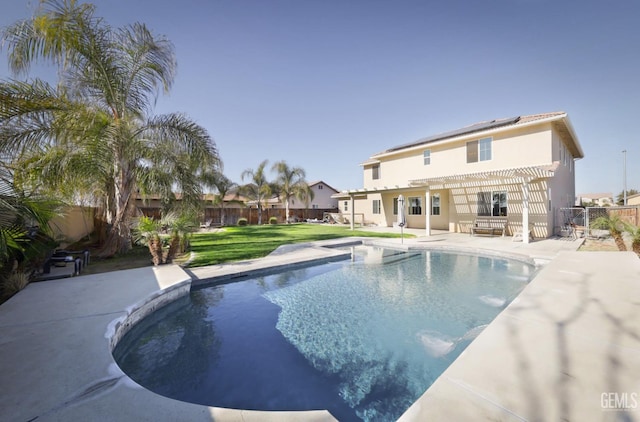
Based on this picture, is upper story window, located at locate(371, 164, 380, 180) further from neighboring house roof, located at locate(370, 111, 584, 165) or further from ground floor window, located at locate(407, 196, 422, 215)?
ground floor window, located at locate(407, 196, 422, 215)

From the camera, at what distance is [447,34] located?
1121 centimetres

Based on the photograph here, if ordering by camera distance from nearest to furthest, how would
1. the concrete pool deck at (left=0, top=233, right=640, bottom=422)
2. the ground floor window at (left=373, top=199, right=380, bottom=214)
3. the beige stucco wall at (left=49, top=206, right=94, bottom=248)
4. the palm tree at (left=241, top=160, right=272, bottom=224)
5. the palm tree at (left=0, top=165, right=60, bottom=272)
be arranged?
the concrete pool deck at (left=0, top=233, right=640, bottom=422) → the palm tree at (left=0, top=165, right=60, bottom=272) → the beige stucco wall at (left=49, top=206, right=94, bottom=248) → the ground floor window at (left=373, top=199, right=380, bottom=214) → the palm tree at (left=241, top=160, right=272, bottom=224)

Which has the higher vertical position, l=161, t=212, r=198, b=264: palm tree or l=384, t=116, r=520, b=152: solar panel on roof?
l=384, t=116, r=520, b=152: solar panel on roof

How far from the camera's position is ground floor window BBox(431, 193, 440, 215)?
18.7m

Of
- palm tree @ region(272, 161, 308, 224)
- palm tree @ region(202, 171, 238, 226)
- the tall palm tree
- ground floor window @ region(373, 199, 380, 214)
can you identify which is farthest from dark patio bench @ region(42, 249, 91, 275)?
palm tree @ region(272, 161, 308, 224)

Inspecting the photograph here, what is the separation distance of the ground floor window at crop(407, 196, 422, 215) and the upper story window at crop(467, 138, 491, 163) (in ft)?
14.6

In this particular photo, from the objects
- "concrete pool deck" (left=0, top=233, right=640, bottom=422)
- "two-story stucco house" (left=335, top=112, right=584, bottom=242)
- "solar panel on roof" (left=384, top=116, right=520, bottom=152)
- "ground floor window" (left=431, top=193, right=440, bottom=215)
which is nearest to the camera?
"concrete pool deck" (left=0, top=233, right=640, bottom=422)

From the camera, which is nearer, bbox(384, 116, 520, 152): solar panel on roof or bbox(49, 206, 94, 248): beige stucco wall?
bbox(49, 206, 94, 248): beige stucco wall

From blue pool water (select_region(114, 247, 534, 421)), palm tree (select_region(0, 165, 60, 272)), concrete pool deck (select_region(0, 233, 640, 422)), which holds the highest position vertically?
palm tree (select_region(0, 165, 60, 272))

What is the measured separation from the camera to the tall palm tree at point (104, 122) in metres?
7.20

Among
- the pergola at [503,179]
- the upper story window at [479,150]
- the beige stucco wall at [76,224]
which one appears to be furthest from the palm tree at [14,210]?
the upper story window at [479,150]

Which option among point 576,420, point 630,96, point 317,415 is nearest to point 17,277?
point 317,415

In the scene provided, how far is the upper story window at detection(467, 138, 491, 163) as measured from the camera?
629 inches

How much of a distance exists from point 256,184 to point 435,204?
21.4m
